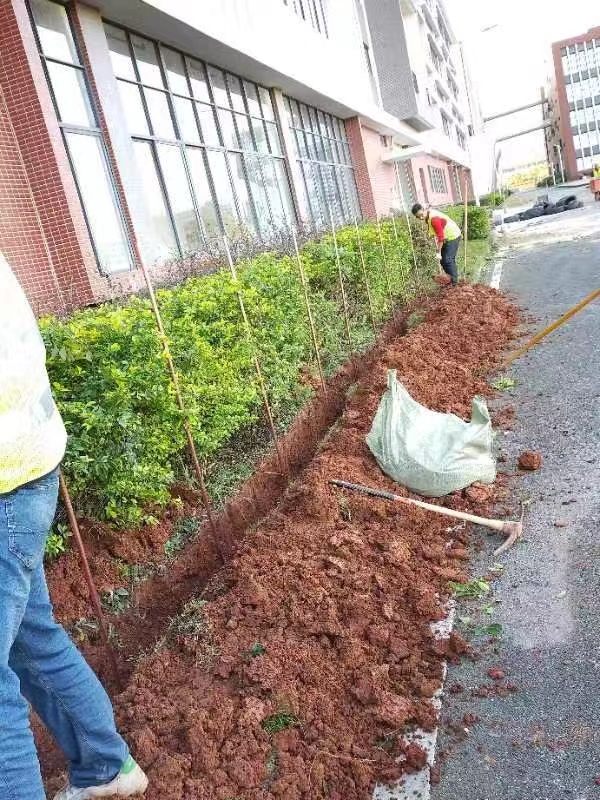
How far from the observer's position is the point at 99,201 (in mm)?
9898

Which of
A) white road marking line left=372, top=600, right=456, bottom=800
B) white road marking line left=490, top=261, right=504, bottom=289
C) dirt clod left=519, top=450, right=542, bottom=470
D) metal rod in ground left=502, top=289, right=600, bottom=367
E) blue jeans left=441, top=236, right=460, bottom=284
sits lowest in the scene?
white road marking line left=372, top=600, right=456, bottom=800

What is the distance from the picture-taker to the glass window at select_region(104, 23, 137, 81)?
35.2 ft

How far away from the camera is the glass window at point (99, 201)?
9.53 m

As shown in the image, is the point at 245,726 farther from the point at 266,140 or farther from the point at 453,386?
the point at 266,140

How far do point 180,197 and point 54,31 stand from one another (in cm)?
337

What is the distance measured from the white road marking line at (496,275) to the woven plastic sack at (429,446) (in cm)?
850

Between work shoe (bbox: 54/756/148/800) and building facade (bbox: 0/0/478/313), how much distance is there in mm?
2759

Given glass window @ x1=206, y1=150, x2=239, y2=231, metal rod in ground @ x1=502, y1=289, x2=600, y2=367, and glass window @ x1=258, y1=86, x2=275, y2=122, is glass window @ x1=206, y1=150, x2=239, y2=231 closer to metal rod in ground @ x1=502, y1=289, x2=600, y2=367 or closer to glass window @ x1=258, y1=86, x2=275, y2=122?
glass window @ x1=258, y1=86, x2=275, y2=122

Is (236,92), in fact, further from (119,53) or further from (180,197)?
(119,53)

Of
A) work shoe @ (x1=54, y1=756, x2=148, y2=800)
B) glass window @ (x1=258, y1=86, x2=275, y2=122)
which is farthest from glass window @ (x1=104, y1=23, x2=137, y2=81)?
work shoe @ (x1=54, y1=756, x2=148, y2=800)

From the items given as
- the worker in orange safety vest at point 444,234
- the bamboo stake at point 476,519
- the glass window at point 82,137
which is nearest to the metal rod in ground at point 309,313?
the bamboo stake at point 476,519

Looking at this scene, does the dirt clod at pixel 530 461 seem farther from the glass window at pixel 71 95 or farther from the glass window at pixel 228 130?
the glass window at pixel 228 130

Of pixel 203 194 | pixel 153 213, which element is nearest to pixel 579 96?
pixel 203 194

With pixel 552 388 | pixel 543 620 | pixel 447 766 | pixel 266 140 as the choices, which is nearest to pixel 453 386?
pixel 552 388
